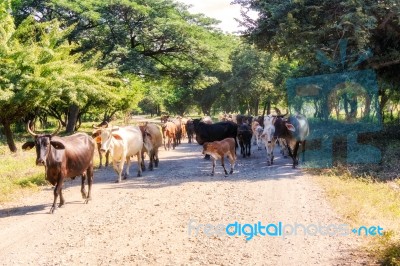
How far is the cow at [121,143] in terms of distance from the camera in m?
11.9

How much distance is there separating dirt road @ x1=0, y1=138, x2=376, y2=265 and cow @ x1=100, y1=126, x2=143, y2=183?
624mm

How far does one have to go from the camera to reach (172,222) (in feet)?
26.8

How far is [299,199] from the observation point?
989 centimetres

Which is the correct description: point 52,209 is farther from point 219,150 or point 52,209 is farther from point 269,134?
point 269,134

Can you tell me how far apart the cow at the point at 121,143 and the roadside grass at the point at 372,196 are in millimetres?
5953

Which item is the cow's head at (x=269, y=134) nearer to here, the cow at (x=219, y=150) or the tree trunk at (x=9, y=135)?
the cow at (x=219, y=150)

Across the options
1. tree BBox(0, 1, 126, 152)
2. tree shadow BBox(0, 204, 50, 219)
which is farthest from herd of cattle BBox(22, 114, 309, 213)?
tree BBox(0, 1, 126, 152)

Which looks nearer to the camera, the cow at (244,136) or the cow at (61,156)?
the cow at (61,156)

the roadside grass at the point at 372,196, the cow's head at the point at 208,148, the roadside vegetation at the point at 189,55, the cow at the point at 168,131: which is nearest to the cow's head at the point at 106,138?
the roadside vegetation at the point at 189,55

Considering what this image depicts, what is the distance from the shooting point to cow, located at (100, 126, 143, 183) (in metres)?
11.9

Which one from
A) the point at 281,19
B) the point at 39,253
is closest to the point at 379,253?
the point at 39,253

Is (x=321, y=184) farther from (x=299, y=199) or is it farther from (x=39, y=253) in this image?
(x=39, y=253)

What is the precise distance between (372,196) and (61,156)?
291 inches

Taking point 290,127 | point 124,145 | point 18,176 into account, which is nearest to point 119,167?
point 124,145
